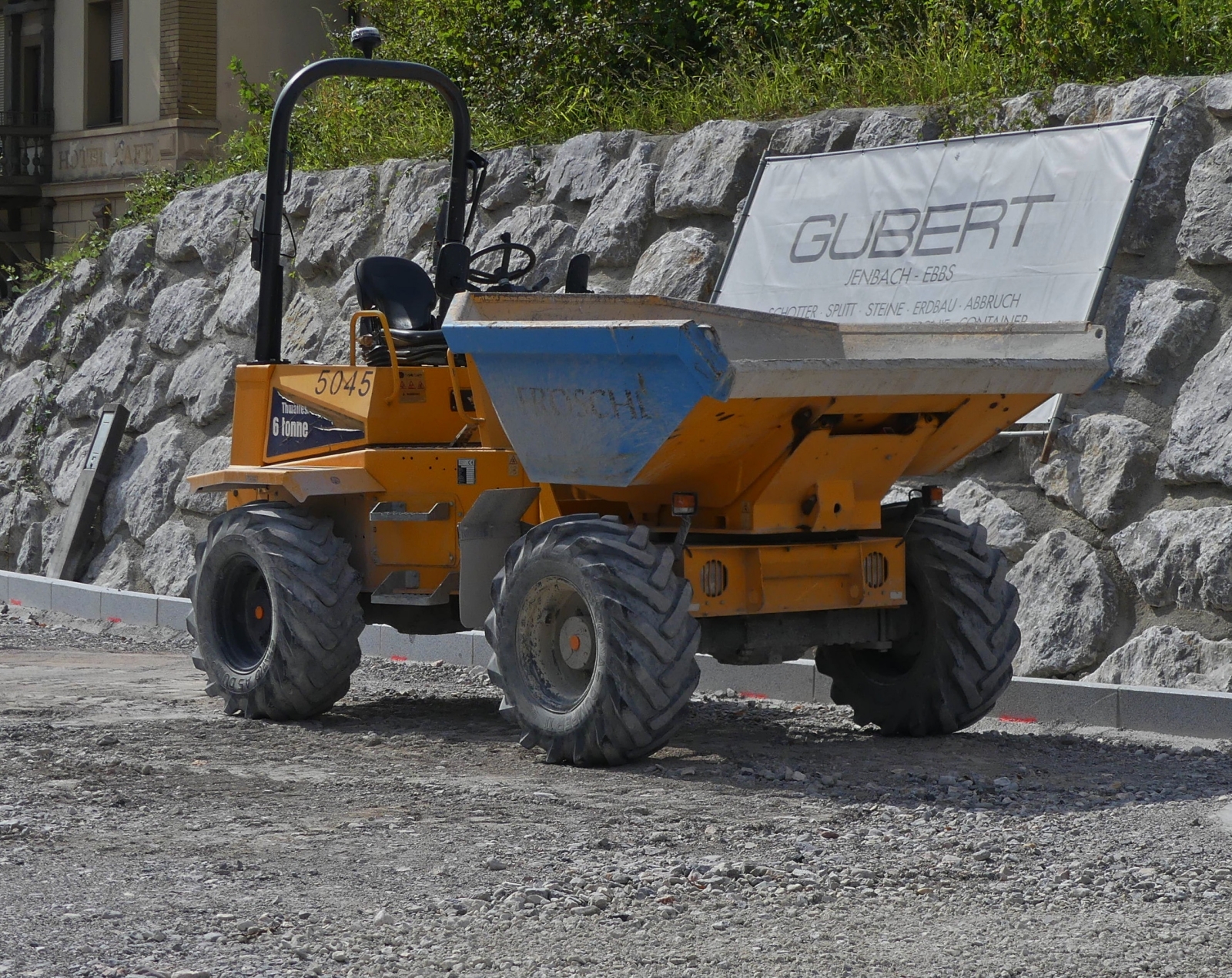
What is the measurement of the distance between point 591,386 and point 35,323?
12123 mm

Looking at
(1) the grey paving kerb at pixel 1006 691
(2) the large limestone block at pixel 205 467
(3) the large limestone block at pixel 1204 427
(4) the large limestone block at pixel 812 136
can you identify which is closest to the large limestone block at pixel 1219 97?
(3) the large limestone block at pixel 1204 427

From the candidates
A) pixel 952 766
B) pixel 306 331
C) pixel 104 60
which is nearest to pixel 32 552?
pixel 306 331

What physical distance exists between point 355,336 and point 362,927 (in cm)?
435

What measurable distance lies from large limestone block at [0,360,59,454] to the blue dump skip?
10450mm

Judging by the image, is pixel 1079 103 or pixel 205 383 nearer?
pixel 1079 103

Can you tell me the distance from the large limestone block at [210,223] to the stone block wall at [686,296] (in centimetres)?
3

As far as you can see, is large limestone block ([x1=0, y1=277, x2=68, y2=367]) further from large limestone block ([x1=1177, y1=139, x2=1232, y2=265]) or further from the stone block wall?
large limestone block ([x1=1177, y1=139, x2=1232, y2=265])

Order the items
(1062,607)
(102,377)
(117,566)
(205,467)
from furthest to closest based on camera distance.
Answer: (102,377)
(117,566)
(205,467)
(1062,607)

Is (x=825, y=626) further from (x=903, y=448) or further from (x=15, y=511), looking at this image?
(x=15, y=511)

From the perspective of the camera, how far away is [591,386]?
730 cm

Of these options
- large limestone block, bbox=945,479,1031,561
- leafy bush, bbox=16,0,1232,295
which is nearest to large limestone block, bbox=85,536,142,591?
leafy bush, bbox=16,0,1232,295

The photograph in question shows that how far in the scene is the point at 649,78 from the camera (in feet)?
48.3

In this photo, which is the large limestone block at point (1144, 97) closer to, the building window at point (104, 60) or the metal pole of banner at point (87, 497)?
the metal pole of banner at point (87, 497)

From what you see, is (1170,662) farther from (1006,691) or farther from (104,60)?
(104,60)
